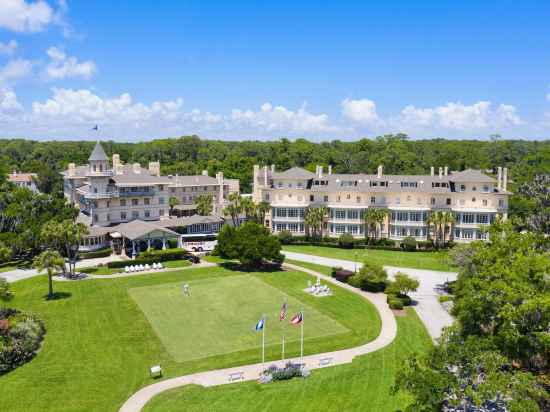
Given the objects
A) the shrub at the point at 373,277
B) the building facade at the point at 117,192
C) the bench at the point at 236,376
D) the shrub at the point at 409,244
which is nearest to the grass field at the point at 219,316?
the bench at the point at 236,376

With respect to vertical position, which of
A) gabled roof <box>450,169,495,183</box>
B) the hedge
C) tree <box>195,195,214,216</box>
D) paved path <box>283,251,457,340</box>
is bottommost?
paved path <box>283,251,457,340</box>

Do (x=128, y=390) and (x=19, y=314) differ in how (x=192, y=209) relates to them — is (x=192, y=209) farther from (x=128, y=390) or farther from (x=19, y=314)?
(x=128, y=390)

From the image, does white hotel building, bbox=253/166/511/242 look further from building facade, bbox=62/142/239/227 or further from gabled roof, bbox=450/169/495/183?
building facade, bbox=62/142/239/227

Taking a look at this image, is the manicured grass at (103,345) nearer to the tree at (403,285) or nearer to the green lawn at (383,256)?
the tree at (403,285)

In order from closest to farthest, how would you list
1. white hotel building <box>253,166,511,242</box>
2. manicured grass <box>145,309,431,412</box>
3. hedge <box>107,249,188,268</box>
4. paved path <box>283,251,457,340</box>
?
1. manicured grass <box>145,309,431,412</box>
2. paved path <box>283,251,457,340</box>
3. hedge <box>107,249,188,268</box>
4. white hotel building <box>253,166,511,242</box>

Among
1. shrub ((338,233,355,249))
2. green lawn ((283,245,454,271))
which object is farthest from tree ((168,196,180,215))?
shrub ((338,233,355,249))

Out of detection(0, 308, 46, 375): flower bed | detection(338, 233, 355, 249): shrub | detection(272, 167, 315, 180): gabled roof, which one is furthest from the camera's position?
detection(272, 167, 315, 180): gabled roof

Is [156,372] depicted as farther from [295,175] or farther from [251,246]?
[295,175]
